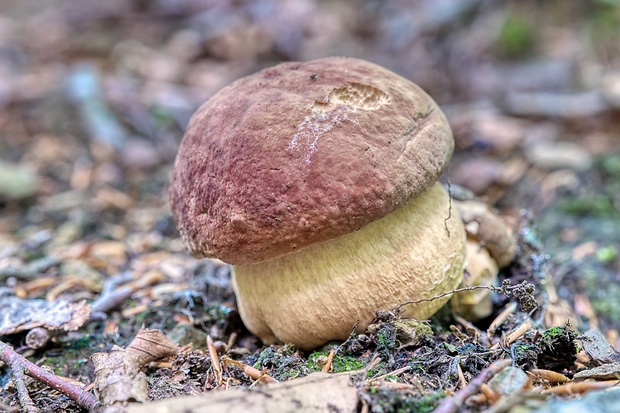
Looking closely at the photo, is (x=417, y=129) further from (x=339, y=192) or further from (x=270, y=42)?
(x=270, y=42)

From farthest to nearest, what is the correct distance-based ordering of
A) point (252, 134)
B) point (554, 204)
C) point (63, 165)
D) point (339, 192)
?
point (63, 165), point (554, 204), point (252, 134), point (339, 192)

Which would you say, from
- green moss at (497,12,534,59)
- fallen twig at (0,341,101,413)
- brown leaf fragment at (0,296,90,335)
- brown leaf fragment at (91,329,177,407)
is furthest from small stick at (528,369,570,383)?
green moss at (497,12,534,59)

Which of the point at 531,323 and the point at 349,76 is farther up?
the point at 349,76

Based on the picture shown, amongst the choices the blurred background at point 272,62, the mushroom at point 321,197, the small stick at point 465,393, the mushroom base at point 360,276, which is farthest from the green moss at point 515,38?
the small stick at point 465,393

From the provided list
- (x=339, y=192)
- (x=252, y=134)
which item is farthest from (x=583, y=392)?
(x=252, y=134)

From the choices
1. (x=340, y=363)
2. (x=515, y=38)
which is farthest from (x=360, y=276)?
(x=515, y=38)
